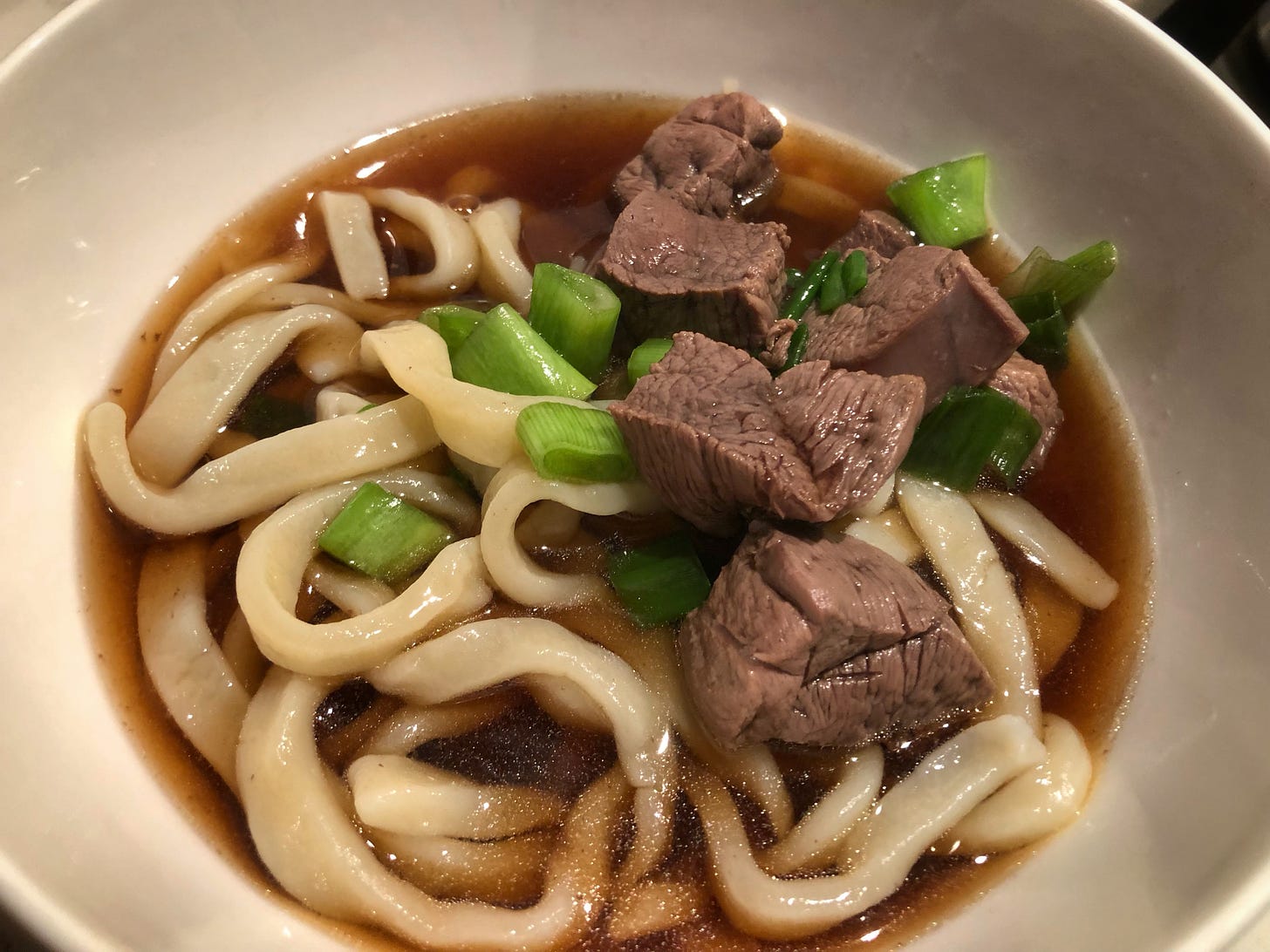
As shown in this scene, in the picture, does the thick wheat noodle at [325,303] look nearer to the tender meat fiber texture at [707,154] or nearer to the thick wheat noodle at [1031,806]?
the tender meat fiber texture at [707,154]

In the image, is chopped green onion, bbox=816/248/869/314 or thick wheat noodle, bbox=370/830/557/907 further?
chopped green onion, bbox=816/248/869/314

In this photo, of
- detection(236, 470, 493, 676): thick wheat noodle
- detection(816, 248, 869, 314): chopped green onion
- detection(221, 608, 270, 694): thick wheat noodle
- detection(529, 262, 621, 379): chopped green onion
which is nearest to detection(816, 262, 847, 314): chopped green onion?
detection(816, 248, 869, 314): chopped green onion

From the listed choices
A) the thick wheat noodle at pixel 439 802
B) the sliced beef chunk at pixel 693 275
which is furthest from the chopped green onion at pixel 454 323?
the thick wheat noodle at pixel 439 802

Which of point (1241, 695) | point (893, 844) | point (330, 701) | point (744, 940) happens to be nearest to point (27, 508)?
point (330, 701)

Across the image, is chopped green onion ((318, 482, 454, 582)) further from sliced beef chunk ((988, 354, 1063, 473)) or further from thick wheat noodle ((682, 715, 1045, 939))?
sliced beef chunk ((988, 354, 1063, 473))

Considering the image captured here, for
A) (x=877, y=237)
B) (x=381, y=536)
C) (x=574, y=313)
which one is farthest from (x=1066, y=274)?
(x=381, y=536)

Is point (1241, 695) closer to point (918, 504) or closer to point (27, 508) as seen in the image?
point (918, 504)

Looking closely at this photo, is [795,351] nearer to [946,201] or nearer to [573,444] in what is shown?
[573,444]
